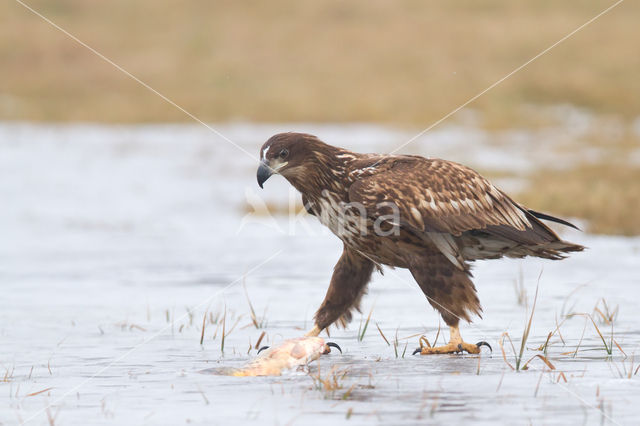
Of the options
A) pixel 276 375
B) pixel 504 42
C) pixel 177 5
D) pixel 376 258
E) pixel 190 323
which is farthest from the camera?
pixel 177 5

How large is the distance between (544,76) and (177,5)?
68.3 feet

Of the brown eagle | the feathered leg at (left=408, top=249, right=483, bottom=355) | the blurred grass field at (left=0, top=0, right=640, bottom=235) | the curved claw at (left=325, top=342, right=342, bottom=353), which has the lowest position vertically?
the curved claw at (left=325, top=342, right=342, bottom=353)

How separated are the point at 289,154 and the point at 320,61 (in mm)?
32174

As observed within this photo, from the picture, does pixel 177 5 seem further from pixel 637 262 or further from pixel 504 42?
pixel 637 262

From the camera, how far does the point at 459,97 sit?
32.6 metres

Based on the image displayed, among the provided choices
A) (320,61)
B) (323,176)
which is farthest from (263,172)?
(320,61)

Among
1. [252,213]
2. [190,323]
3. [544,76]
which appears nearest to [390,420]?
[190,323]

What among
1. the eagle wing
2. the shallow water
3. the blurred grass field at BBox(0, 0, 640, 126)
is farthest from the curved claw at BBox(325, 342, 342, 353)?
the blurred grass field at BBox(0, 0, 640, 126)

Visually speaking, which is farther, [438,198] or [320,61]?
[320,61]

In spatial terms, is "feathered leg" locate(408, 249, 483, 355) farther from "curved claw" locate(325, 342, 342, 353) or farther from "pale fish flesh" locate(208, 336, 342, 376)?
"pale fish flesh" locate(208, 336, 342, 376)

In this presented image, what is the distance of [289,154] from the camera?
675cm

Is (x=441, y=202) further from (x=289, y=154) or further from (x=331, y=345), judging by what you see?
(x=331, y=345)

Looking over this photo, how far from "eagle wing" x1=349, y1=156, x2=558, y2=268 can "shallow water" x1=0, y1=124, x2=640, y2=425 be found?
70cm

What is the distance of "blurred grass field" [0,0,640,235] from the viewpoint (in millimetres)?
31547
